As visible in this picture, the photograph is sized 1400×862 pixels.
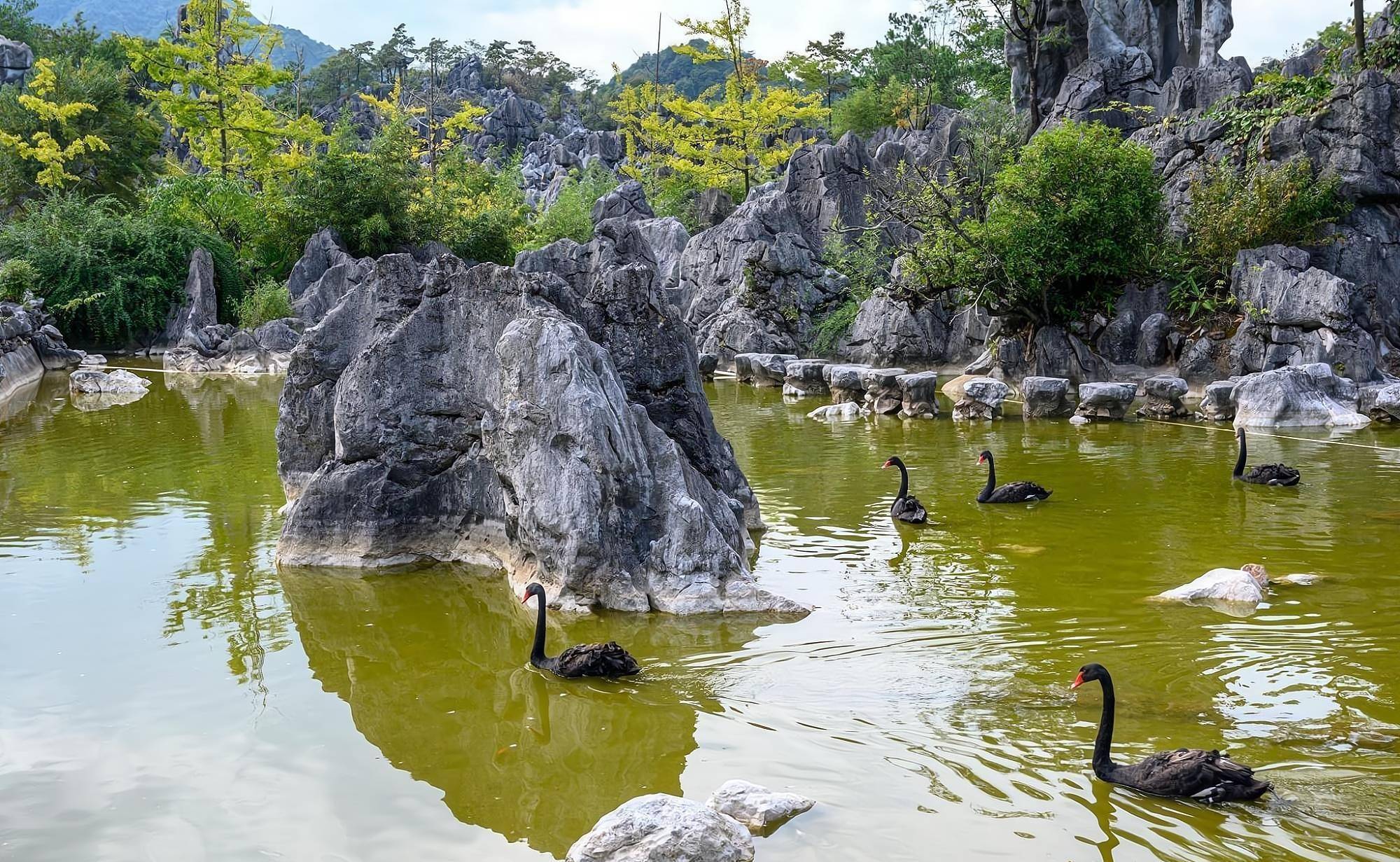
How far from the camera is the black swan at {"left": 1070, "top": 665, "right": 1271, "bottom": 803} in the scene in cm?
546

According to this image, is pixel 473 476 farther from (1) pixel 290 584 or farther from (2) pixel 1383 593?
(2) pixel 1383 593

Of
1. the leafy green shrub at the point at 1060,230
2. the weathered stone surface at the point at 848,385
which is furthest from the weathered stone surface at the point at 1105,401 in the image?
the weathered stone surface at the point at 848,385

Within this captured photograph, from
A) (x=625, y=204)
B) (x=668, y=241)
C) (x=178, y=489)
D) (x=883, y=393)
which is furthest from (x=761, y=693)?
(x=625, y=204)

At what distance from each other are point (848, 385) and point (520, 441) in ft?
45.2

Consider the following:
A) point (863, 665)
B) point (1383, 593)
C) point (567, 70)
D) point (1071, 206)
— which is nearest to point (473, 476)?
point (863, 665)

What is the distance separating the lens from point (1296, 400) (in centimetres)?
1877

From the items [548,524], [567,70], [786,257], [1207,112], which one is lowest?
[548,524]

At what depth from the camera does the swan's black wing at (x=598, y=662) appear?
7.48 meters

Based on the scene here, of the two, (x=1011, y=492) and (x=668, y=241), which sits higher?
(x=668, y=241)

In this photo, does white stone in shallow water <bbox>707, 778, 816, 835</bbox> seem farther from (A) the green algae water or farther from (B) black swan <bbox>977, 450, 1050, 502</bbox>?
(B) black swan <bbox>977, 450, 1050, 502</bbox>

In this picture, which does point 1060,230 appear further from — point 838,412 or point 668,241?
point 668,241

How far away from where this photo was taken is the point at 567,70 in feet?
287

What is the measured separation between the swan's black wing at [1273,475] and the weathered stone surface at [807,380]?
11.8 metres

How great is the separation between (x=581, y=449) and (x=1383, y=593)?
6.64 m
